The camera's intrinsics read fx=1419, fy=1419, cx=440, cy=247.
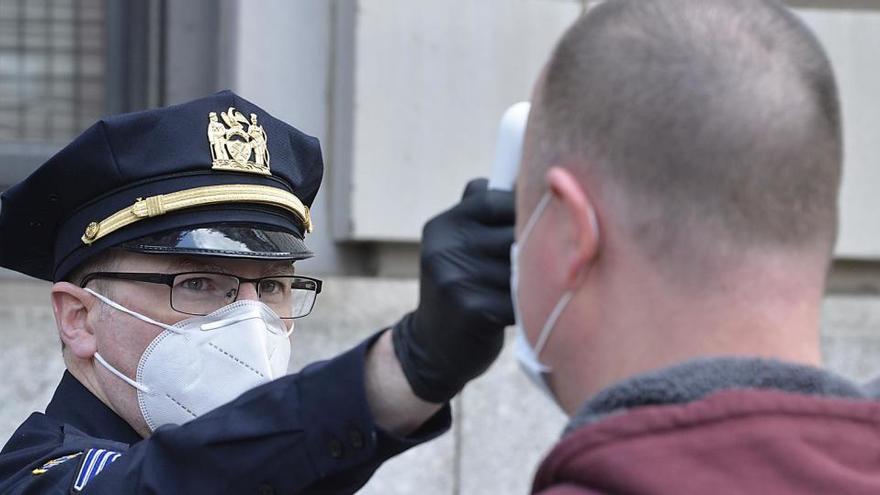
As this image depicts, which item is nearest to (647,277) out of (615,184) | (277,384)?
(615,184)

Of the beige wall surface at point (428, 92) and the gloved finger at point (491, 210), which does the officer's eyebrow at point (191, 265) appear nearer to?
the gloved finger at point (491, 210)

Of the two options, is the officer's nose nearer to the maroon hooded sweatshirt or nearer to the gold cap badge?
the gold cap badge

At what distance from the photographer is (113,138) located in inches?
93.7

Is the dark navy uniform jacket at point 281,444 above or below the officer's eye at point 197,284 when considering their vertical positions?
above

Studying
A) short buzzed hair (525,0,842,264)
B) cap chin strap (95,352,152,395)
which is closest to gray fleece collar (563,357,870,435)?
short buzzed hair (525,0,842,264)

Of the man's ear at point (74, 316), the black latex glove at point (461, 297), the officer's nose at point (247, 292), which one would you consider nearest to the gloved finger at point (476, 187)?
the black latex glove at point (461, 297)

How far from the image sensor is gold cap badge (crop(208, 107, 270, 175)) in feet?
8.07

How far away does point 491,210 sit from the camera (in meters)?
1.47

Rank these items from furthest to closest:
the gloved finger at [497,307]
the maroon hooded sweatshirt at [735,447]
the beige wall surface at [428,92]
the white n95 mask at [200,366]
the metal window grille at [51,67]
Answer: the metal window grille at [51,67]
the beige wall surface at [428,92]
the white n95 mask at [200,366]
the gloved finger at [497,307]
the maroon hooded sweatshirt at [735,447]

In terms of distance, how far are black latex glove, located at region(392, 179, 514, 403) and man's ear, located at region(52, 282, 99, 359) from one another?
3.57ft

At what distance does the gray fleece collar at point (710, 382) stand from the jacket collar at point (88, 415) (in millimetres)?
1272

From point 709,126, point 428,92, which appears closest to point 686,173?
point 709,126

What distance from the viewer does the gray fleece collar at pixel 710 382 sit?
1253 millimetres

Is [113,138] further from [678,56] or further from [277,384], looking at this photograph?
[678,56]
